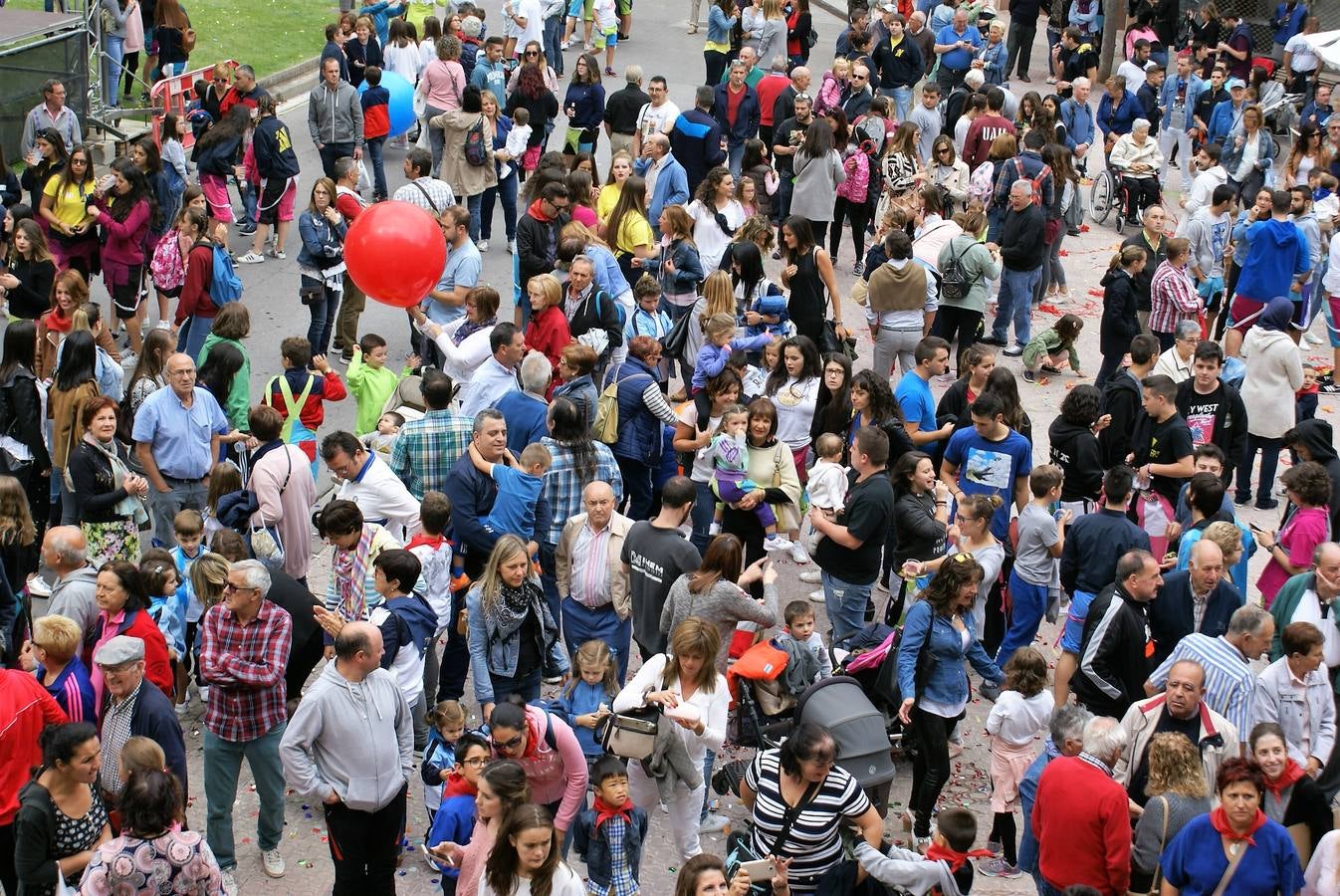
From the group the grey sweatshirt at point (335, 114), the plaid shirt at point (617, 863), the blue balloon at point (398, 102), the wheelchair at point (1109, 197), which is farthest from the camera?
the wheelchair at point (1109, 197)

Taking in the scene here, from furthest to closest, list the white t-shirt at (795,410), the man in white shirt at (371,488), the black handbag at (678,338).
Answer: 1. the black handbag at (678,338)
2. the white t-shirt at (795,410)
3. the man in white shirt at (371,488)

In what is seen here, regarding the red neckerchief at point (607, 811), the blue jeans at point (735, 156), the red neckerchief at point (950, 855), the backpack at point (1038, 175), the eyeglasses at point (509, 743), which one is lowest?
the blue jeans at point (735, 156)

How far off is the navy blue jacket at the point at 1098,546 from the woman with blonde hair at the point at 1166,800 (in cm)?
196

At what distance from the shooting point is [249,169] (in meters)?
15.1

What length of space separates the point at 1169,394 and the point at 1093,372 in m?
4.92

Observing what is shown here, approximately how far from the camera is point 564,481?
886 cm

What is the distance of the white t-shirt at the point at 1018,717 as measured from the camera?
7.66 m

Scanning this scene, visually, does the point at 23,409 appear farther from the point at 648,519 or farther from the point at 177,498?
the point at 648,519

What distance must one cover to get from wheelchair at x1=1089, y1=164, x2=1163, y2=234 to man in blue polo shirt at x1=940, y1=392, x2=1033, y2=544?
8923mm

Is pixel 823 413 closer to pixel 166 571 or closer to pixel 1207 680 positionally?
pixel 1207 680

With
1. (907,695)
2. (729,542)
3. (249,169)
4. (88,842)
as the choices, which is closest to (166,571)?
(88,842)

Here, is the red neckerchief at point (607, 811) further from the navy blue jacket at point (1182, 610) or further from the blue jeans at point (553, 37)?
the blue jeans at point (553, 37)

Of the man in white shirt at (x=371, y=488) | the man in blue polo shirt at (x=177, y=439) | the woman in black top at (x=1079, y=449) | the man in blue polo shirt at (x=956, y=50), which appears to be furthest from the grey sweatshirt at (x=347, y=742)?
the man in blue polo shirt at (x=956, y=50)

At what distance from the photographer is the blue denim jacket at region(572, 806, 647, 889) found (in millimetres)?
6816
